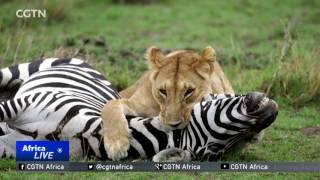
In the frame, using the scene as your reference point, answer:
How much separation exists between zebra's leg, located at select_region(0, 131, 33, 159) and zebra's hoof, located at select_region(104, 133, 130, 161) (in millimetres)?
524

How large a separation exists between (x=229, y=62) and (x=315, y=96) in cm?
134

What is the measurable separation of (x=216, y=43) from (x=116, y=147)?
456 cm

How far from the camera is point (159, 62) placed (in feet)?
17.1

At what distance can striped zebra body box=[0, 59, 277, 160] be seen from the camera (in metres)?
4.62

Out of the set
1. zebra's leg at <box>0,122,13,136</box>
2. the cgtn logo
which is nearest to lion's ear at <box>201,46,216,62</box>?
zebra's leg at <box>0,122,13,136</box>

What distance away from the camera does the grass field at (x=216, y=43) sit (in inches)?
221

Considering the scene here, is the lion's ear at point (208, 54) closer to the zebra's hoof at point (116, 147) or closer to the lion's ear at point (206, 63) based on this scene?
the lion's ear at point (206, 63)

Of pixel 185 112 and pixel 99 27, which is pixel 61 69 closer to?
pixel 185 112

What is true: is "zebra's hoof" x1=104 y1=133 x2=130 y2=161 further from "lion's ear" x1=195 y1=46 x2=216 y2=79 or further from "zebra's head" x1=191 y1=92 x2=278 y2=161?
"lion's ear" x1=195 y1=46 x2=216 y2=79

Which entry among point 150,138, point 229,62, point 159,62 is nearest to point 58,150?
point 150,138

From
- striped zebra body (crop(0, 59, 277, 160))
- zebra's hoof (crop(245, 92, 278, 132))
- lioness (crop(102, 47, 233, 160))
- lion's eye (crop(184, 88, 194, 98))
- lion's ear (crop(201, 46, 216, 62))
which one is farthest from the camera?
lion's ear (crop(201, 46, 216, 62))

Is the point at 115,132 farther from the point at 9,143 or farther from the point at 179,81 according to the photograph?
the point at 9,143

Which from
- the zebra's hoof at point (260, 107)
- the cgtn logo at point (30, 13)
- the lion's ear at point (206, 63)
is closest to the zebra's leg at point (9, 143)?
the lion's ear at point (206, 63)

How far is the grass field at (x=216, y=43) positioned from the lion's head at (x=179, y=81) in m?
0.34
